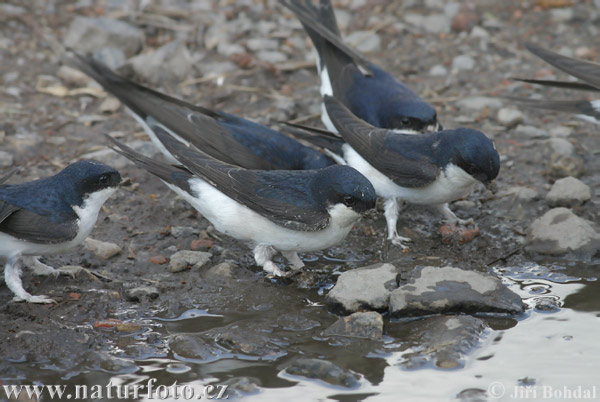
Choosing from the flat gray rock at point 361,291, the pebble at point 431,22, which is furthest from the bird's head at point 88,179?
the pebble at point 431,22

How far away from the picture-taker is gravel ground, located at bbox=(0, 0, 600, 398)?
4.32m

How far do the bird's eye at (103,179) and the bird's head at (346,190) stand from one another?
1.23 m

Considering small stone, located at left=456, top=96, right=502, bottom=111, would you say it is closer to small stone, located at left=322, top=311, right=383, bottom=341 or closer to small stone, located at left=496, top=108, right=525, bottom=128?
small stone, located at left=496, top=108, right=525, bottom=128

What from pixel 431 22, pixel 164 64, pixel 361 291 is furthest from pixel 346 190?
pixel 431 22

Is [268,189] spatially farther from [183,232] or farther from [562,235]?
[562,235]

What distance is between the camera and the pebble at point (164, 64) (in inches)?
295

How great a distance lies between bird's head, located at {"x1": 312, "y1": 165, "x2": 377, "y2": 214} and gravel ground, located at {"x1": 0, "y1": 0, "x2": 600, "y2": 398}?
0.53m

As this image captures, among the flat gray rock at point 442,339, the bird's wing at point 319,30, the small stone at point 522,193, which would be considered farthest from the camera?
the bird's wing at point 319,30

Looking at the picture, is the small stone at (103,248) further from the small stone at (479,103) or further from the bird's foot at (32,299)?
the small stone at (479,103)

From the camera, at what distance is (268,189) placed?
4.95 m

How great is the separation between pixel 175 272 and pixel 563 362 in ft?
7.69

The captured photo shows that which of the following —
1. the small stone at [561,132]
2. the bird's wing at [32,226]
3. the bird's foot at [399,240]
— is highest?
the small stone at [561,132]

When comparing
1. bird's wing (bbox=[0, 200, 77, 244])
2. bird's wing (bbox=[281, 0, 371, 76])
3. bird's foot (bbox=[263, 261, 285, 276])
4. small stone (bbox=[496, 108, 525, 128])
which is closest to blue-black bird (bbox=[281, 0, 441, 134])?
bird's wing (bbox=[281, 0, 371, 76])

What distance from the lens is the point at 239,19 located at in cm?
846
